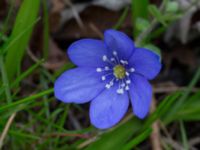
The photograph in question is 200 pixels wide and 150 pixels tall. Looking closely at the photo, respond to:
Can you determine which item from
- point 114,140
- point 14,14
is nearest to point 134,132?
point 114,140

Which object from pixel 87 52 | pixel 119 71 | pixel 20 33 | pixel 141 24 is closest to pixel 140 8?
pixel 141 24

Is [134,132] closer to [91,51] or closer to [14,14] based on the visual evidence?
[91,51]

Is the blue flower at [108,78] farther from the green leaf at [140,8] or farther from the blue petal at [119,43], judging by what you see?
the green leaf at [140,8]

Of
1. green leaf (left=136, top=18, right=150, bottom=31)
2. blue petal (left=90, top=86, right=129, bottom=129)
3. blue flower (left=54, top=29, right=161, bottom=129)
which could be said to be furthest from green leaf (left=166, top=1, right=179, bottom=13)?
blue petal (left=90, top=86, right=129, bottom=129)

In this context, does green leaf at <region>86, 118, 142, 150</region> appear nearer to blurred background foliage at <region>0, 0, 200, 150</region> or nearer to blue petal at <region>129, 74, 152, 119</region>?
blurred background foliage at <region>0, 0, 200, 150</region>

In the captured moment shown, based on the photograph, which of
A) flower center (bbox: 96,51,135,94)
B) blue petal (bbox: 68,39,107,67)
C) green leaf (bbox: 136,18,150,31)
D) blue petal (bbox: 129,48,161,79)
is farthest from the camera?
green leaf (bbox: 136,18,150,31)

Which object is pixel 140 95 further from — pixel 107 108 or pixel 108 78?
pixel 108 78

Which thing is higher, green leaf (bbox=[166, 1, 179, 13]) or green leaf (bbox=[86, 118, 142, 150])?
green leaf (bbox=[166, 1, 179, 13])
